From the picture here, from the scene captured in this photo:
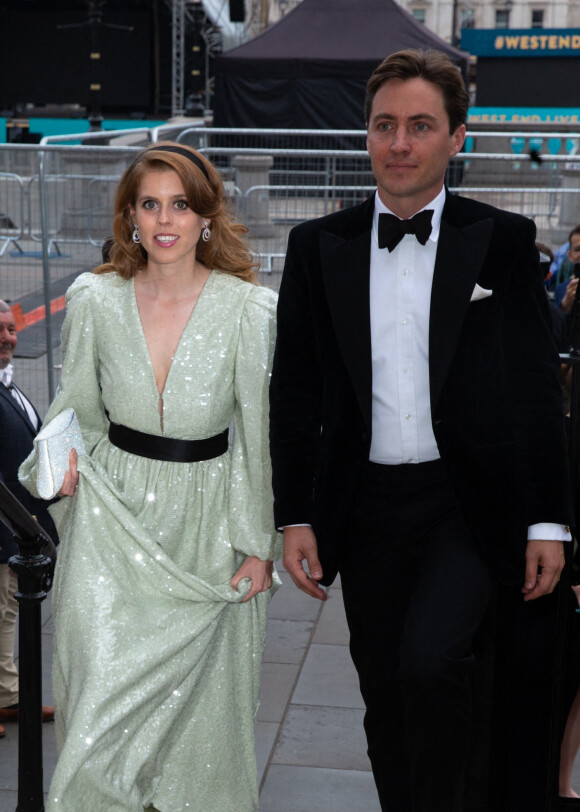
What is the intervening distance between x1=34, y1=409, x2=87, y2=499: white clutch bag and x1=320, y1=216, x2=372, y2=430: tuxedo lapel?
0.86m

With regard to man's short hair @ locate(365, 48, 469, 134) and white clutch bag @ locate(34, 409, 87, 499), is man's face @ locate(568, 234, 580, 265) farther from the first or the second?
white clutch bag @ locate(34, 409, 87, 499)

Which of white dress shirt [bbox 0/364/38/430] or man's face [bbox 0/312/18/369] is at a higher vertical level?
man's face [bbox 0/312/18/369]

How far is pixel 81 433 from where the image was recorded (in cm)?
343

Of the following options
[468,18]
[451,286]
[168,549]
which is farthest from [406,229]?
[468,18]

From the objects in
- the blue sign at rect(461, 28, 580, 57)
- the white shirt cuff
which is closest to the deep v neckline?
the white shirt cuff

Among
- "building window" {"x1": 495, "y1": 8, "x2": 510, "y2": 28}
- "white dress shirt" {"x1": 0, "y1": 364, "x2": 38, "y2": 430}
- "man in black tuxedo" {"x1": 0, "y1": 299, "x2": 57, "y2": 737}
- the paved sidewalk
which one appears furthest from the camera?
"building window" {"x1": 495, "y1": 8, "x2": 510, "y2": 28}

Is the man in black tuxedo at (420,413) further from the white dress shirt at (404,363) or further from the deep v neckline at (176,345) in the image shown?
the deep v neckline at (176,345)

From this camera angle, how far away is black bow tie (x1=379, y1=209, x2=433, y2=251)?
2977 millimetres

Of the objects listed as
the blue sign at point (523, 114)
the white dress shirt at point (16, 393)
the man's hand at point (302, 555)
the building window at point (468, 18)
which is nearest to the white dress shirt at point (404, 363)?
the man's hand at point (302, 555)

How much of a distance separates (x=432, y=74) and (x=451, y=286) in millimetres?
568

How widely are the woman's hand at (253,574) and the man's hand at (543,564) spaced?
2.63 feet

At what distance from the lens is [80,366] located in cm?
338

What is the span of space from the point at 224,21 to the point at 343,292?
1411 inches

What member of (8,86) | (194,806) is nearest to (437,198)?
(194,806)
